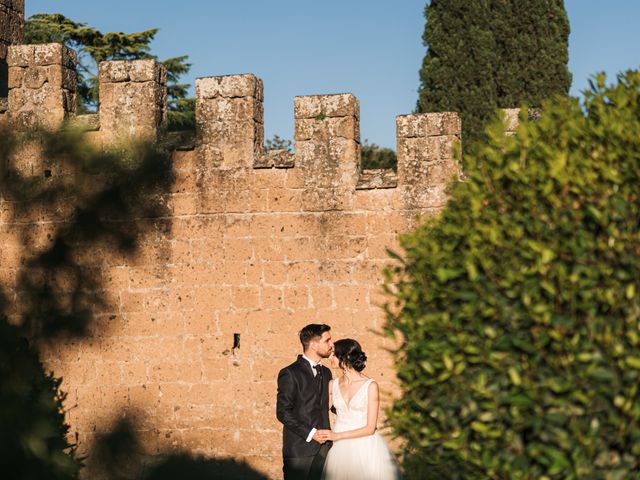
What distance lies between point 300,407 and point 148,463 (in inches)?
101

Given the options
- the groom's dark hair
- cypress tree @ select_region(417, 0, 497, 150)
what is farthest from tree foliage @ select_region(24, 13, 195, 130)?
the groom's dark hair

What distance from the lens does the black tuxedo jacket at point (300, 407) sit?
23.4 feet

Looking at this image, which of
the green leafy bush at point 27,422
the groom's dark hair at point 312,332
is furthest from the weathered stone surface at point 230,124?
the green leafy bush at point 27,422

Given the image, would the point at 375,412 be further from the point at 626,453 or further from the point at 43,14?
the point at 43,14

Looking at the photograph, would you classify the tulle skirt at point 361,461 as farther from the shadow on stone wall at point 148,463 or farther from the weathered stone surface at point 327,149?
the weathered stone surface at point 327,149

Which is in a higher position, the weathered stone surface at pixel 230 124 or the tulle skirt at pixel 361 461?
the weathered stone surface at pixel 230 124

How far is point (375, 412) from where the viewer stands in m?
6.76

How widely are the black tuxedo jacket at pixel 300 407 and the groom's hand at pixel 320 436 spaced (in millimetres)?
62

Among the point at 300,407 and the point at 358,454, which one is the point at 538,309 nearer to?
the point at 358,454

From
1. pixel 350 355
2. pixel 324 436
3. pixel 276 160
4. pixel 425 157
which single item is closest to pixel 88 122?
pixel 276 160

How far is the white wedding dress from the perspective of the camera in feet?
22.0

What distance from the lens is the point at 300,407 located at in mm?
7207

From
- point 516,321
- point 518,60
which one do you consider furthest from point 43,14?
point 516,321

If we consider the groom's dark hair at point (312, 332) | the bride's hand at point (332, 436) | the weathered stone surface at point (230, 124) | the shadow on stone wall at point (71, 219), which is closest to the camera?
the bride's hand at point (332, 436)
